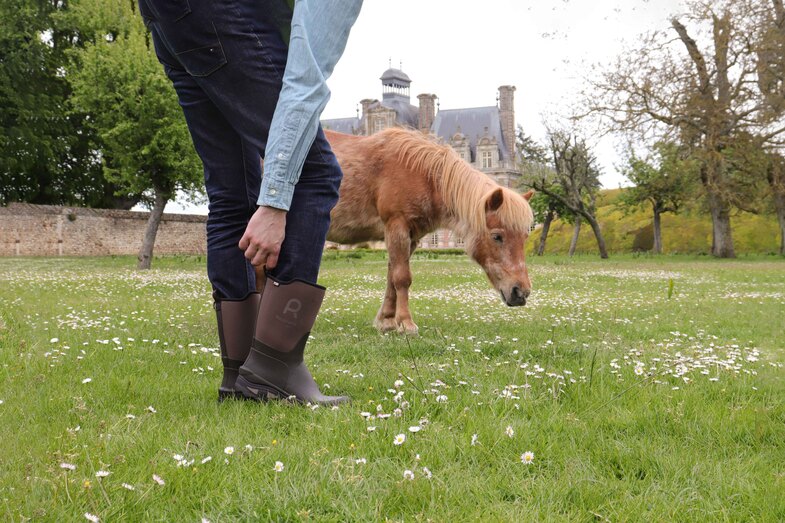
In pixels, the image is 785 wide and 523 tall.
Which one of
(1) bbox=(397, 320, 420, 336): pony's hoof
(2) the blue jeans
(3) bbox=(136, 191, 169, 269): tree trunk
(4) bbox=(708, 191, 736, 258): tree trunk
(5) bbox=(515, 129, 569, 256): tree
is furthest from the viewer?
(5) bbox=(515, 129, 569, 256): tree

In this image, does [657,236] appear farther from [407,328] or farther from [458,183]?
[407,328]

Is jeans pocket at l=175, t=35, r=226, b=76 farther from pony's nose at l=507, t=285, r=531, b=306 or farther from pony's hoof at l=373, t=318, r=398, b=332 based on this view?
pony's hoof at l=373, t=318, r=398, b=332

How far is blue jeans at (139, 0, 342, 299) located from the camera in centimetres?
280

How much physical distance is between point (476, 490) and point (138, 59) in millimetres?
26390

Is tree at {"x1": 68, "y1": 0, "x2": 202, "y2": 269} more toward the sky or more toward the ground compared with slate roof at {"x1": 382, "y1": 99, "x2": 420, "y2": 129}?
→ more toward the ground

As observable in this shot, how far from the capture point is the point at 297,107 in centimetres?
268

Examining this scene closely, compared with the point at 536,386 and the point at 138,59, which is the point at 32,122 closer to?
the point at 138,59

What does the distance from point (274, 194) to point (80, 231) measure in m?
39.1

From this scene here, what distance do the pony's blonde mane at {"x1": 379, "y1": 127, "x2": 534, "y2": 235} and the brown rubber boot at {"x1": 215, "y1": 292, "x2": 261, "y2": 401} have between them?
337 centimetres

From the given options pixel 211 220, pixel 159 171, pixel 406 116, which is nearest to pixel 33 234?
pixel 159 171

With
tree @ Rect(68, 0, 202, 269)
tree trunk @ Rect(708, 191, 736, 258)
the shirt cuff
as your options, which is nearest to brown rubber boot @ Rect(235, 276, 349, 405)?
the shirt cuff

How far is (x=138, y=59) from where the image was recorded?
976 inches

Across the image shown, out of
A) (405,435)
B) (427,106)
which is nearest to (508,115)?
(427,106)

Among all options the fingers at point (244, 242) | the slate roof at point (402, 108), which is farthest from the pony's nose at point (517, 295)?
the slate roof at point (402, 108)
